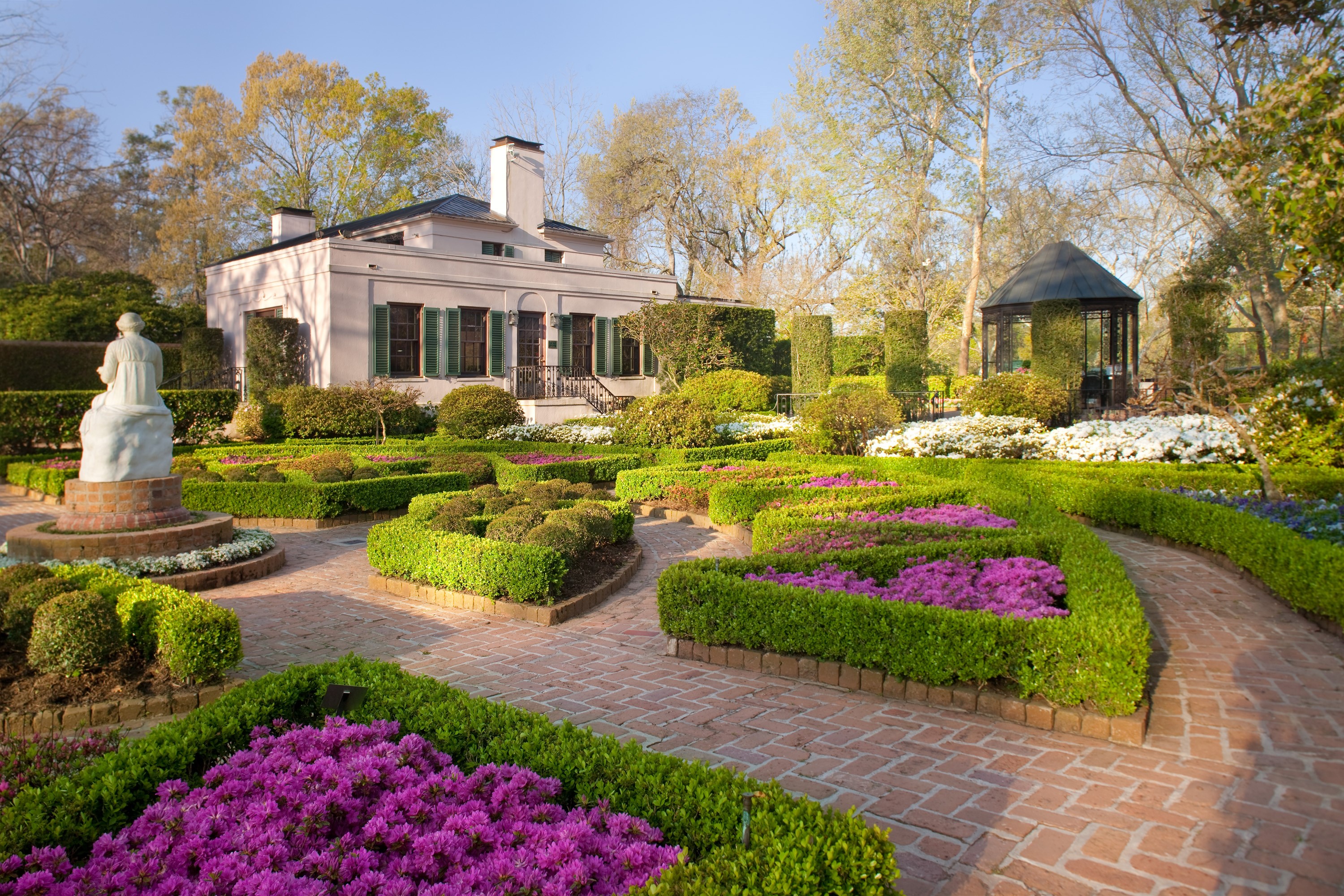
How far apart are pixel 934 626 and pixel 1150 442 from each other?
8.70 m

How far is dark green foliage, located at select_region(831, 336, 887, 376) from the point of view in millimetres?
29844

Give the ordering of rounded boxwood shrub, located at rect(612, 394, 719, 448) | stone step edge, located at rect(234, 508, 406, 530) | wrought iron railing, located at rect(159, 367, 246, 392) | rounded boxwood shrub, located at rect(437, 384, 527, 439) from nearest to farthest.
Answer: stone step edge, located at rect(234, 508, 406, 530) < rounded boxwood shrub, located at rect(612, 394, 719, 448) < rounded boxwood shrub, located at rect(437, 384, 527, 439) < wrought iron railing, located at rect(159, 367, 246, 392)


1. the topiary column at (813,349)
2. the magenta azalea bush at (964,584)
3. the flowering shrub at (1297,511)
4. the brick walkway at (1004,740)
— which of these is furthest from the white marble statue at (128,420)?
the topiary column at (813,349)

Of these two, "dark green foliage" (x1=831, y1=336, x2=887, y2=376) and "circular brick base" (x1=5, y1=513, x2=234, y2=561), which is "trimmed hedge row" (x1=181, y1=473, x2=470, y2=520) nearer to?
"circular brick base" (x1=5, y1=513, x2=234, y2=561)

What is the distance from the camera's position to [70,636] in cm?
419

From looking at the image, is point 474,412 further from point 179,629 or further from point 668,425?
point 179,629

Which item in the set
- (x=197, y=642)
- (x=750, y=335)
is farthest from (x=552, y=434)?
(x=197, y=642)

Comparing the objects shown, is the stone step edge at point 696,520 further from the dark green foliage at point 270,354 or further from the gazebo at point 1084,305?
the gazebo at point 1084,305

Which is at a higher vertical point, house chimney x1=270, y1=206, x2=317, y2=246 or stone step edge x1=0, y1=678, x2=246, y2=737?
house chimney x1=270, y1=206, x2=317, y2=246

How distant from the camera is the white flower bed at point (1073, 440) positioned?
10789mm

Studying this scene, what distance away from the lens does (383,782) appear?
9.36ft

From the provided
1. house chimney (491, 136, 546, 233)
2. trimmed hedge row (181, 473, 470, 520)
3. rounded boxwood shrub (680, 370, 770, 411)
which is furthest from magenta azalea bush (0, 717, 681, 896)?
house chimney (491, 136, 546, 233)

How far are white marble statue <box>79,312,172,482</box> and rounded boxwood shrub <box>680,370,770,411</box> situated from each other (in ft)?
42.0

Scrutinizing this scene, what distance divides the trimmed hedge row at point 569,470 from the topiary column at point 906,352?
9761 millimetres
